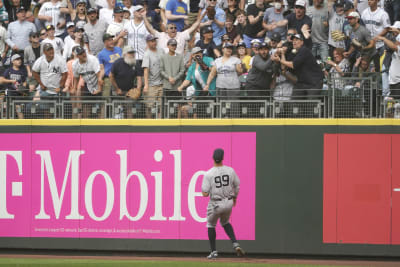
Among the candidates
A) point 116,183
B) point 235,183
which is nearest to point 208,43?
point 116,183

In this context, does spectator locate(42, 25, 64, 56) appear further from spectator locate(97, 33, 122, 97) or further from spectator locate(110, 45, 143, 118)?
Result: spectator locate(110, 45, 143, 118)

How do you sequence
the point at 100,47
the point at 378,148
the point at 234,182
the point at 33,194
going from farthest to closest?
the point at 100,47 < the point at 33,194 < the point at 378,148 < the point at 234,182

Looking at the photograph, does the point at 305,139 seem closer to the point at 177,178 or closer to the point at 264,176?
the point at 264,176

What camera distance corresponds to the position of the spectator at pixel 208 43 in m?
17.3

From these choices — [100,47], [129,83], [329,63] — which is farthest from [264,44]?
[100,47]

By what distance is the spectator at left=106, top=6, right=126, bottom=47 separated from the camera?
18.4 meters

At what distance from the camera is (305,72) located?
15.0 meters

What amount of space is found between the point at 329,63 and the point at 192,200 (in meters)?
4.19

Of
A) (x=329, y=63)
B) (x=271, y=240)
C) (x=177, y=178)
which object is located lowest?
(x=271, y=240)

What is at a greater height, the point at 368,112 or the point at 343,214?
the point at 368,112

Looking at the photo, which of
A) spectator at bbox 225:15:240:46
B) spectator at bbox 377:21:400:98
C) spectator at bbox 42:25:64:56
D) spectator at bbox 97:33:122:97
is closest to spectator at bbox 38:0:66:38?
spectator at bbox 42:25:64:56

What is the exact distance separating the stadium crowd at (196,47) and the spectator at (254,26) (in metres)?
0.02

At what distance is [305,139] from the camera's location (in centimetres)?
1493

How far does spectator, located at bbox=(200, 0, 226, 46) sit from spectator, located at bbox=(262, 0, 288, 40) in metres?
1.15
